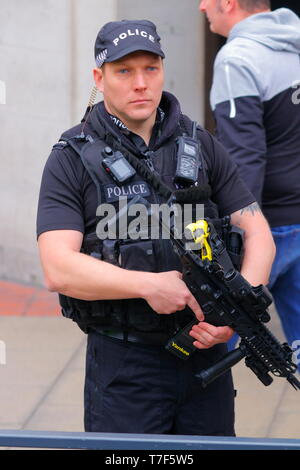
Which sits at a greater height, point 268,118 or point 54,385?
point 268,118

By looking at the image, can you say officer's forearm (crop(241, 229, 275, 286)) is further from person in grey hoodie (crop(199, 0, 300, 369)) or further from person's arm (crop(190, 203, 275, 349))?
person in grey hoodie (crop(199, 0, 300, 369))

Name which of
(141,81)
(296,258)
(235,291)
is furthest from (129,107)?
(296,258)

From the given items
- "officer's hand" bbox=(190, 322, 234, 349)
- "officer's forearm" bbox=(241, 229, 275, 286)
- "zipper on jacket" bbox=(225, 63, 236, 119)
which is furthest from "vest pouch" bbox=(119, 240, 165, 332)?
"zipper on jacket" bbox=(225, 63, 236, 119)

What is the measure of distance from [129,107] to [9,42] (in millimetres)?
3388

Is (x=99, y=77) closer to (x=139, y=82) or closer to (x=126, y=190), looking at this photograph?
(x=139, y=82)

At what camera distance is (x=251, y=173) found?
161 inches

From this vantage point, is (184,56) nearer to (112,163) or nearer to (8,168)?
(8,168)

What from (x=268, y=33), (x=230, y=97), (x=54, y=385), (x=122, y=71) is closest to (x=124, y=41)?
(x=122, y=71)

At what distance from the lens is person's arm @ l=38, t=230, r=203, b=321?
2.92m

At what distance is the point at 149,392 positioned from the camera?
312cm

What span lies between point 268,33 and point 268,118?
386 millimetres

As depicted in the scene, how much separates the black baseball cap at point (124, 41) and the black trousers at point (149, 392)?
87 cm

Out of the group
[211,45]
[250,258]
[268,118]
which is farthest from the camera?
[211,45]

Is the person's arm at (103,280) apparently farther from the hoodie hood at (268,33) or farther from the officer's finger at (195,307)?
the hoodie hood at (268,33)
